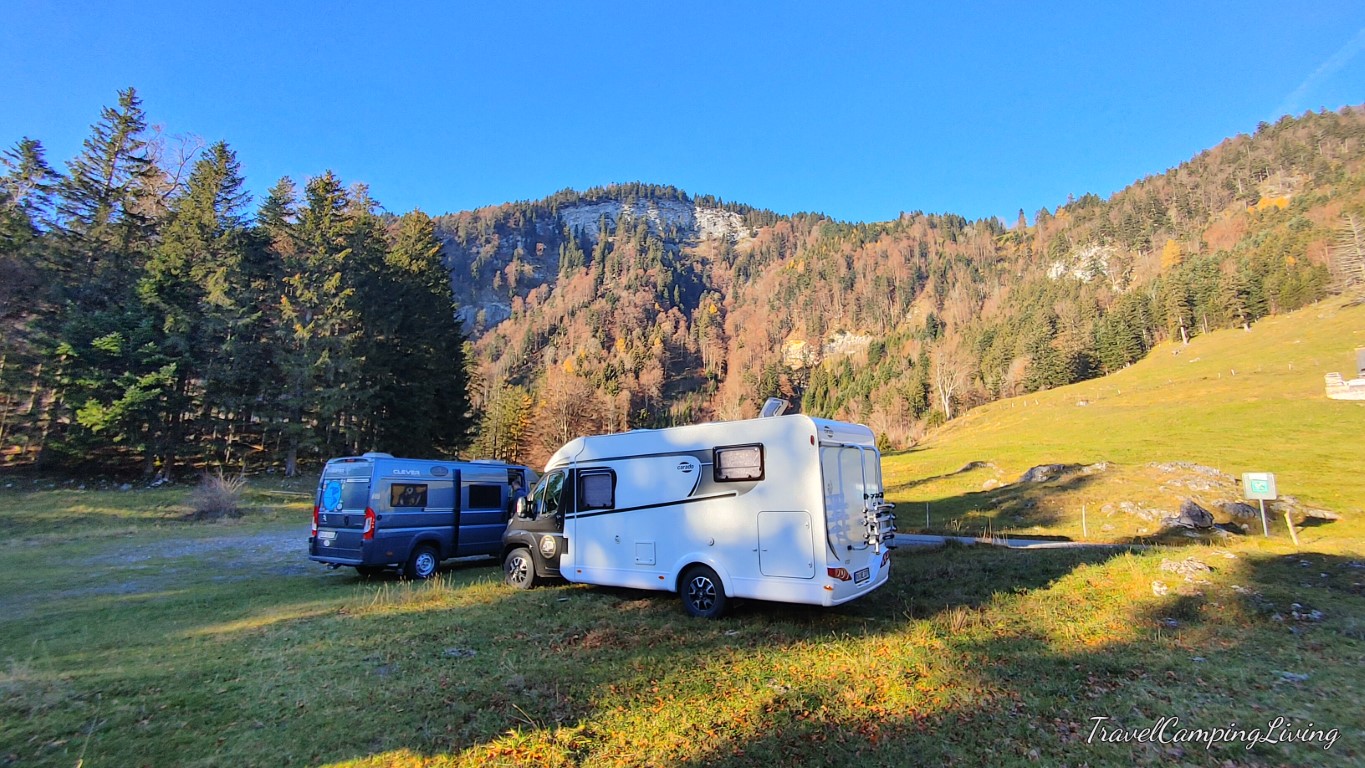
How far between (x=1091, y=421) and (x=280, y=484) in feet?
206

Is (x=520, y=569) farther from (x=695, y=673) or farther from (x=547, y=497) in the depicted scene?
(x=695, y=673)

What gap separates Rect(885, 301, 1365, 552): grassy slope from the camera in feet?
76.5

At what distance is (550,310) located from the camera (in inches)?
6240

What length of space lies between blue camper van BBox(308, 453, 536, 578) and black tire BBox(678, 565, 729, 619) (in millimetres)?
6966

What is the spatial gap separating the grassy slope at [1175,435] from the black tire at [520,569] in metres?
16.5

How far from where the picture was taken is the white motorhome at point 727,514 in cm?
749

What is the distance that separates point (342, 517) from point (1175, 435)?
52.8 meters

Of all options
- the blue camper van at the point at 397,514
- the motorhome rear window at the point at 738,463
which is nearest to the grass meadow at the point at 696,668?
the blue camper van at the point at 397,514

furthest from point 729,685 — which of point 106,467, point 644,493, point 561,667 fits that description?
point 106,467

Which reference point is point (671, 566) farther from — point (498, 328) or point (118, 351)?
point (498, 328)

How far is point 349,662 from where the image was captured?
6484mm

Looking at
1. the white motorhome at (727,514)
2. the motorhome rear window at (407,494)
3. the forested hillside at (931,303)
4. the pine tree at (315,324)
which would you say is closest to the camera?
the white motorhome at (727,514)

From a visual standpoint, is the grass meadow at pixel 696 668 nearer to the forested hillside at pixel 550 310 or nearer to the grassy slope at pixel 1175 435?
the grassy slope at pixel 1175 435
